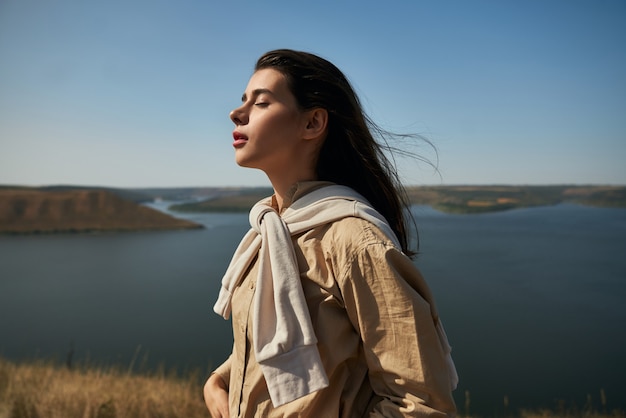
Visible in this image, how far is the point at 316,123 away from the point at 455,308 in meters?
12.5

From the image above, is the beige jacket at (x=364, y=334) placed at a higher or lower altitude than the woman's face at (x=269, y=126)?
lower

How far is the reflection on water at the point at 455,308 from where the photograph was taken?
9008 millimetres

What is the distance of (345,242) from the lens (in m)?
0.85

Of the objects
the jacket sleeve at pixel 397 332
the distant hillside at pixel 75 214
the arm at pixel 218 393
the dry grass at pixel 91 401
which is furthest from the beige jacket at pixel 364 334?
the distant hillside at pixel 75 214

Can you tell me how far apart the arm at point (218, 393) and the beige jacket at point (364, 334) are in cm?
14

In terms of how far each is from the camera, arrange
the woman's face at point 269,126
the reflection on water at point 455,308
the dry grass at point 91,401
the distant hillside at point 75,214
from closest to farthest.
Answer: the woman's face at point 269,126 → the dry grass at point 91,401 → the reflection on water at point 455,308 → the distant hillside at point 75,214

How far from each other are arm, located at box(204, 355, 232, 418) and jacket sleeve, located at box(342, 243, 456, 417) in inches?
18.1

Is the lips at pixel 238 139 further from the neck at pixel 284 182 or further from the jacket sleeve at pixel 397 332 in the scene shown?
the jacket sleeve at pixel 397 332

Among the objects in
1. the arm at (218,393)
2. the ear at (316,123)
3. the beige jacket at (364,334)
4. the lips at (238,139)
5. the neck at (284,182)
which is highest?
the ear at (316,123)

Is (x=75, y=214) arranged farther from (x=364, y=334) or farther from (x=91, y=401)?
(x=364, y=334)

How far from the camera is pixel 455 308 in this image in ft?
40.9

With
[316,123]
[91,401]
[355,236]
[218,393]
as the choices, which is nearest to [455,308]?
[91,401]

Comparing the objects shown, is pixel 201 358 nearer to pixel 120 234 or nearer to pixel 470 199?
pixel 120 234

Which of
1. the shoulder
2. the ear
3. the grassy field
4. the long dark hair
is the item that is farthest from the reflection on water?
the shoulder
